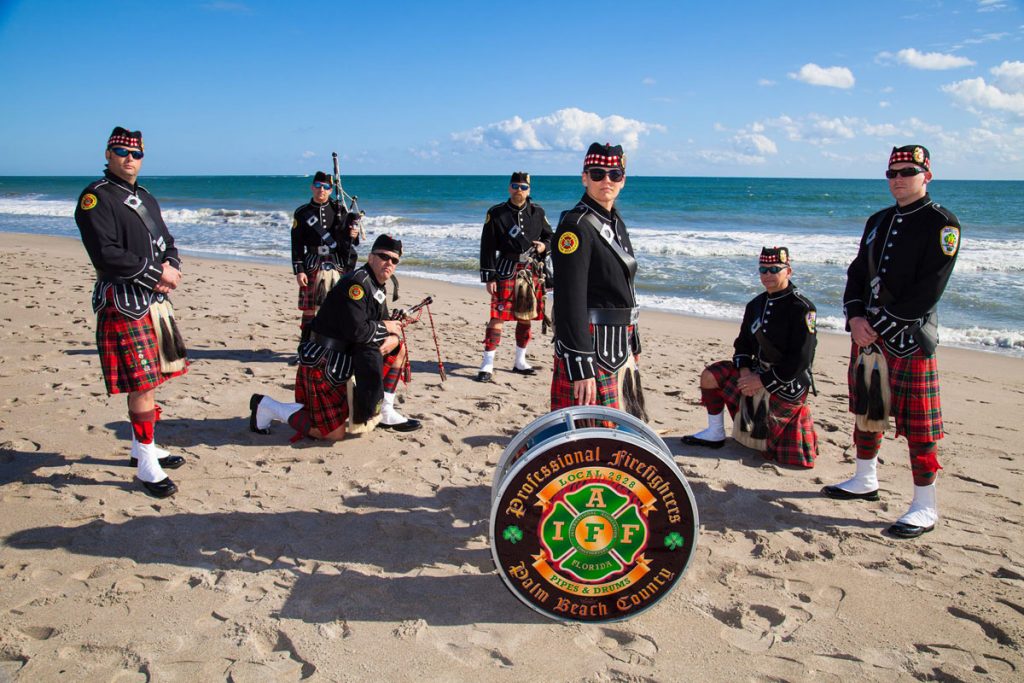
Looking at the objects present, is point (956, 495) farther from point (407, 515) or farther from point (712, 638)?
point (407, 515)

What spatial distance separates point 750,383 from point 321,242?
4530mm

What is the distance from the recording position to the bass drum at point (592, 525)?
9.45 feet

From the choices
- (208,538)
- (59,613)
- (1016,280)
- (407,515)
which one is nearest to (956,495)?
(407,515)

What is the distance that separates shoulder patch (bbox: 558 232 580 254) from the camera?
3.39 m

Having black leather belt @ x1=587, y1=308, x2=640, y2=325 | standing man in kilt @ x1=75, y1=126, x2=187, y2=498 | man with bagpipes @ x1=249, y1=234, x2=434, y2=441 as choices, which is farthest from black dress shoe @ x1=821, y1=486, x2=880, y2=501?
standing man in kilt @ x1=75, y1=126, x2=187, y2=498

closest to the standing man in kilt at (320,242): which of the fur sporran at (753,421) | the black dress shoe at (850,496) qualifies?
the fur sporran at (753,421)

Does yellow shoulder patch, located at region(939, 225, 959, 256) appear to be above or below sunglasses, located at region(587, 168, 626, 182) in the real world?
below

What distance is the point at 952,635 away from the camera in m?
3.13

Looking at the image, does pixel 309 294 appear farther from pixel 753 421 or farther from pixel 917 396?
pixel 917 396

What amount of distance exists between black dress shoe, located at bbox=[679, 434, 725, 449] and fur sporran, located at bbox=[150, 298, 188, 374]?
3.69 m

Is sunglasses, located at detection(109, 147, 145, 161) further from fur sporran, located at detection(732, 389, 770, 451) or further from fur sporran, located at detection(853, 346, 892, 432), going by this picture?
fur sporran, located at detection(853, 346, 892, 432)

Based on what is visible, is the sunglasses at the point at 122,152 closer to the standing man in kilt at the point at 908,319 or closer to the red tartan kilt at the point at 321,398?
the red tartan kilt at the point at 321,398

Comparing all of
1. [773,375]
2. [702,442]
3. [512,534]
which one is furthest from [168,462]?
[773,375]

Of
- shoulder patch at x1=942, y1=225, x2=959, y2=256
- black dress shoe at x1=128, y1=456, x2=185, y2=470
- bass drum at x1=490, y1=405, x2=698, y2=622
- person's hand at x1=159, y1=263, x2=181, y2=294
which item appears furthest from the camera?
black dress shoe at x1=128, y1=456, x2=185, y2=470
